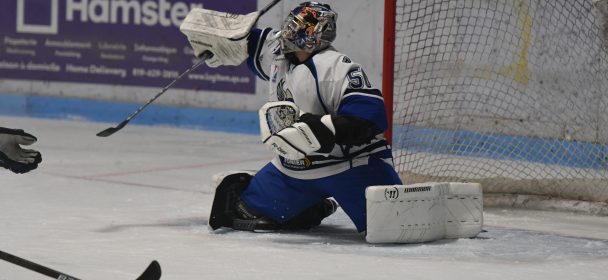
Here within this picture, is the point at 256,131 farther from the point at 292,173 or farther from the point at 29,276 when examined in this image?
the point at 29,276

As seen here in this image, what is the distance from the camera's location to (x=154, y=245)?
391 cm

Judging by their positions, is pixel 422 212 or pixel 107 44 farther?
pixel 107 44

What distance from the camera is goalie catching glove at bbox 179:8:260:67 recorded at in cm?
446

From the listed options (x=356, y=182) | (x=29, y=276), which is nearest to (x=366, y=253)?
(x=356, y=182)

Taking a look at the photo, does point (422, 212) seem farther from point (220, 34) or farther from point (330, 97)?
point (220, 34)

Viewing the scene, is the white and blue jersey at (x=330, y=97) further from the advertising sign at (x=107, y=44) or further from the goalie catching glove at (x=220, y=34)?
the advertising sign at (x=107, y=44)

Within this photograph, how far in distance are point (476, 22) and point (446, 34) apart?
0.55ft

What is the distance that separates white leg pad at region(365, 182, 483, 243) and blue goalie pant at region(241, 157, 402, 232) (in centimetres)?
13

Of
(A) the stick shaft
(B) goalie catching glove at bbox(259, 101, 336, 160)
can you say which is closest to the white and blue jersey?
(B) goalie catching glove at bbox(259, 101, 336, 160)

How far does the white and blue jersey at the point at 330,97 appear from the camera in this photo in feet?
12.9

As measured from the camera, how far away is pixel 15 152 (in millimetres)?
3393

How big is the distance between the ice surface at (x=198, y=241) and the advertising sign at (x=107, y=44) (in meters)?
1.83

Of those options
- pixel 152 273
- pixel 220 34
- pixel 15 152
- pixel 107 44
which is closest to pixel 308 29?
pixel 220 34

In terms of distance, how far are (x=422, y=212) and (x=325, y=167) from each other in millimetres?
340
